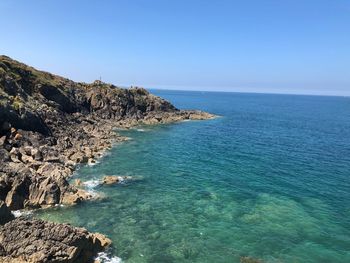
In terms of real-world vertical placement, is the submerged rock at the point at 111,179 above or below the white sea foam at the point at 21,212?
above

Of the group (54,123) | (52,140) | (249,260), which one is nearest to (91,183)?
(52,140)

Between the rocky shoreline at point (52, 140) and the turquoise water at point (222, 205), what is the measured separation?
12.6ft

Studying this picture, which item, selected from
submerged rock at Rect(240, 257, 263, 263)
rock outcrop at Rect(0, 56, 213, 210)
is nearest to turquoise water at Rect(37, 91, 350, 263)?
submerged rock at Rect(240, 257, 263, 263)

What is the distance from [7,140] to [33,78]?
4449 centimetres

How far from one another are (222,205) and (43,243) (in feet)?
82.6

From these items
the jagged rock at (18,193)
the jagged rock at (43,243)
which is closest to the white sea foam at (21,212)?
the jagged rock at (18,193)

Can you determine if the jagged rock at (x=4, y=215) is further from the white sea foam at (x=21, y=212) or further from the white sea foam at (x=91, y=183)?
the white sea foam at (x=91, y=183)

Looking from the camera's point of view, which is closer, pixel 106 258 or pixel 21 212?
pixel 106 258

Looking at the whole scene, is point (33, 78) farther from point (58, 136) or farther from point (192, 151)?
point (192, 151)

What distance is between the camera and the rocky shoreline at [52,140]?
3102 centimetres

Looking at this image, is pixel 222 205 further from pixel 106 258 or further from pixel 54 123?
pixel 54 123

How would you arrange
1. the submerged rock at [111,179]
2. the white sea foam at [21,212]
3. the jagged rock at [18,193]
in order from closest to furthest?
1. the white sea foam at [21,212]
2. the jagged rock at [18,193]
3. the submerged rock at [111,179]

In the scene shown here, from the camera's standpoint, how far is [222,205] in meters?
47.1

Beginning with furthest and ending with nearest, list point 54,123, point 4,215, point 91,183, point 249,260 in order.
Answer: point 54,123, point 91,183, point 4,215, point 249,260
